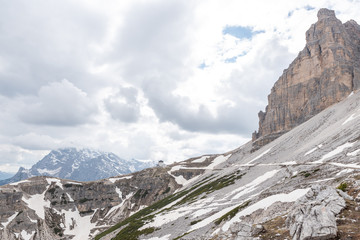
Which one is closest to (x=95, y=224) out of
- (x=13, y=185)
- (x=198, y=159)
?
(x=13, y=185)

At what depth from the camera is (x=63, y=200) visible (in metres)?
158

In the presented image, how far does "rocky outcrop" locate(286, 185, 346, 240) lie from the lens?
1399 cm

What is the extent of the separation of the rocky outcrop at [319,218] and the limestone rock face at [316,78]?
13709 cm

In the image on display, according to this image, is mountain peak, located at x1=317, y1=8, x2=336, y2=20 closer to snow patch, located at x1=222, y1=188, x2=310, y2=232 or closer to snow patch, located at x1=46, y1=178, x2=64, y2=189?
snow patch, located at x1=222, y1=188, x2=310, y2=232

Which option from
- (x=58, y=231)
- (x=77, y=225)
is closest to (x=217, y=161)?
(x=77, y=225)

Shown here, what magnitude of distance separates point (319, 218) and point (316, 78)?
156238 mm

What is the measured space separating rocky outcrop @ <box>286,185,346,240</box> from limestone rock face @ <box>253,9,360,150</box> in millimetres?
137088

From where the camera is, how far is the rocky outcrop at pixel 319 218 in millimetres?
13995

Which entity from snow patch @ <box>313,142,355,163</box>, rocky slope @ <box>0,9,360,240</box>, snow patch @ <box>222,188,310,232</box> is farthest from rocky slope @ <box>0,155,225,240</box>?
snow patch @ <box>222,188,310,232</box>

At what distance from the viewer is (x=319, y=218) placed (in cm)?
1508

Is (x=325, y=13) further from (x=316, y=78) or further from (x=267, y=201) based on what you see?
(x=267, y=201)

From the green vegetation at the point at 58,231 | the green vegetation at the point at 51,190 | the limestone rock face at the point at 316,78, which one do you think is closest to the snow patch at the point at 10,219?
the green vegetation at the point at 58,231

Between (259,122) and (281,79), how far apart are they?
34922mm

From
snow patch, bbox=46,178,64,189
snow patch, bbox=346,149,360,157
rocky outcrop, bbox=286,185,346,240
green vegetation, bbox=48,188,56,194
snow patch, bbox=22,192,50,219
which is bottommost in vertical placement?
rocky outcrop, bbox=286,185,346,240
